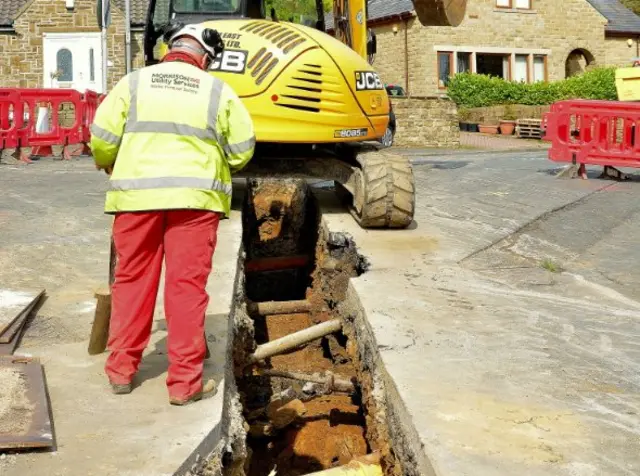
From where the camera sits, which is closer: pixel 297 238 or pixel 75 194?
pixel 297 238

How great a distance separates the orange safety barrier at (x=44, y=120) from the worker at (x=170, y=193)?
1249cm

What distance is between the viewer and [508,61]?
34.0m

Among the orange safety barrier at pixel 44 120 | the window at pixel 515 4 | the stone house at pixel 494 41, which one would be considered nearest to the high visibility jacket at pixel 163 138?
the orange safety barrier at pixel 44 120

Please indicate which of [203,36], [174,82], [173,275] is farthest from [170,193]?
[203,36]

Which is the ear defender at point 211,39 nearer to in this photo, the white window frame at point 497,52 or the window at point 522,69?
the white window frame at point 497,52

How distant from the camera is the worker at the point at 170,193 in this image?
438cm

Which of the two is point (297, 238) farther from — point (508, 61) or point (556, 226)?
point (508, 61)

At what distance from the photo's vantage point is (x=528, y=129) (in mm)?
26578

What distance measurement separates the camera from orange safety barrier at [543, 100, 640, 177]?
1317 cm

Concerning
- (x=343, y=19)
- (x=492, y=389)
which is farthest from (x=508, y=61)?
(x=492, y=389)

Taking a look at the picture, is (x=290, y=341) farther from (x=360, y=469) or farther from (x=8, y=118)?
(x=8, y=118)

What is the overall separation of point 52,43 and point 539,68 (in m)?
17.6

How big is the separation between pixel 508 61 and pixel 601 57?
462 cm

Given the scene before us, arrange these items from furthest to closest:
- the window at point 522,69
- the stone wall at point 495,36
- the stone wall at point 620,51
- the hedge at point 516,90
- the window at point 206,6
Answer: the stone wall at point 620,51, the window at point 522,69, the stone wall at point 495,36, the hedge at point 516,90, the window at point 206,6
